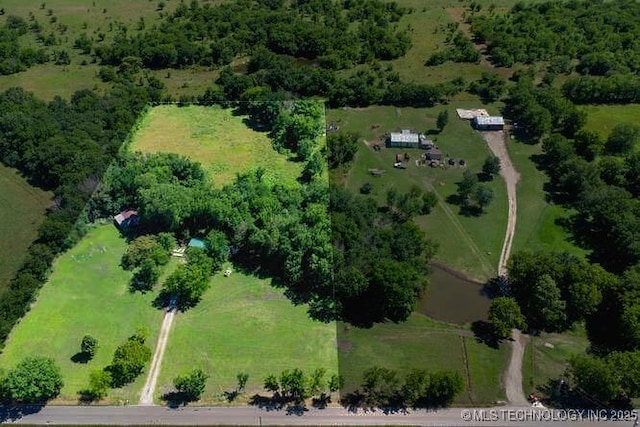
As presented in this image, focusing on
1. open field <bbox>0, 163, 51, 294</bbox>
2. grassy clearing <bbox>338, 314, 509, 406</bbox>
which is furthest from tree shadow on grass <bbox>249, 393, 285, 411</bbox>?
open field <bbox>0, 163, 51, 294</bbox>

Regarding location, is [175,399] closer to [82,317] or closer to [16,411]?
[16,411]

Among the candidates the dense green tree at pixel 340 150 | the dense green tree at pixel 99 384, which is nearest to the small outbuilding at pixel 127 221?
the dense green tree at pixel 99 384

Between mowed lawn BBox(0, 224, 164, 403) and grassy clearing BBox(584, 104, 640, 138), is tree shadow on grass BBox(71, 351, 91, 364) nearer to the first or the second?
mowed lawn BBox(0, 224, 164, 403)

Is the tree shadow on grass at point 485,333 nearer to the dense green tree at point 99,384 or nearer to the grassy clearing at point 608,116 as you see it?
the dense green tree at point 99,384

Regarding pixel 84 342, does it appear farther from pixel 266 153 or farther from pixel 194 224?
pixel 266 153

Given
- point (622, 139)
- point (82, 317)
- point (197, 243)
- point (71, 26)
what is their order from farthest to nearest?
point (71, 26)
point (622, 139)
point (197, 243)
point (82, 317)

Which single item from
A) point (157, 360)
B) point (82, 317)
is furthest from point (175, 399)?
point (82, 317)
